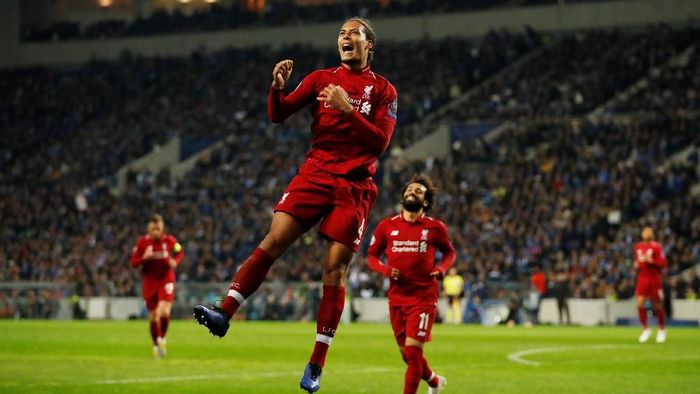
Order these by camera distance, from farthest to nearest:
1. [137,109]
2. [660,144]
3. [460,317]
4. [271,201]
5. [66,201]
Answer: [137,109]
[66,201]
[271,201]
[660,144]
[460,317]

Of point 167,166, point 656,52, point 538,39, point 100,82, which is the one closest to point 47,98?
point 100,82

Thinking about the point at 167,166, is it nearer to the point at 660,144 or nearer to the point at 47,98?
the point at 47,98

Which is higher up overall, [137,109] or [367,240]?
[137,109]

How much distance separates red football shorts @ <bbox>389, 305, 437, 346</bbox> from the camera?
1437cm

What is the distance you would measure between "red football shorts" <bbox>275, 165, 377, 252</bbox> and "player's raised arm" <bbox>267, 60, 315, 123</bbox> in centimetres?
48

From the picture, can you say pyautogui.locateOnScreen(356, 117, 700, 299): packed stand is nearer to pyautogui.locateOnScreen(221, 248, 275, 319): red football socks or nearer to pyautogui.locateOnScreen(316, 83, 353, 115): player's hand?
pyautogui.locateOnScreen(221, 248, 275, 319): red football socks

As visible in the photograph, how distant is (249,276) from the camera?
9828mm

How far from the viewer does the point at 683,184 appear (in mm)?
43594

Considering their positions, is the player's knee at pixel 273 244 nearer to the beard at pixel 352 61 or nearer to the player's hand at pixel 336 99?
the player's hand at pixel 336 99

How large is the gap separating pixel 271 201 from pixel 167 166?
30.4ft

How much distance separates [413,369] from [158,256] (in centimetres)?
1040

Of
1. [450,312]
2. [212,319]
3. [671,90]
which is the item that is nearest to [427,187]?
[212,319]

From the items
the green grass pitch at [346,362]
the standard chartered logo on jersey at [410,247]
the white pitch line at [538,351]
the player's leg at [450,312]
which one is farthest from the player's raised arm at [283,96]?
the player's leg at [450,312]

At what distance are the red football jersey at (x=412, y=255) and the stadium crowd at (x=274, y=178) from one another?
25.5 m
